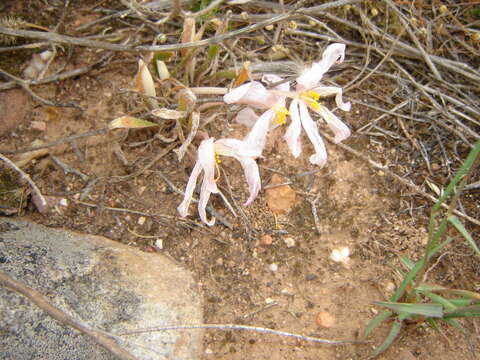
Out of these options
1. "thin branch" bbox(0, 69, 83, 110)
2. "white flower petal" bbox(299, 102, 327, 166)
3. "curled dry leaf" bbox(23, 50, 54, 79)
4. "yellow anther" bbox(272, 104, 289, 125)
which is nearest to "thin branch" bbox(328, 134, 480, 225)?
"white flower petal" bbox(299, 102, 327, 166)

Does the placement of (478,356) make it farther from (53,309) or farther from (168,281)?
(53,309)

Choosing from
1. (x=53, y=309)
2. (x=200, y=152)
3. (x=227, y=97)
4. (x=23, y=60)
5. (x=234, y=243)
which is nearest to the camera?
(x=53, y=309)

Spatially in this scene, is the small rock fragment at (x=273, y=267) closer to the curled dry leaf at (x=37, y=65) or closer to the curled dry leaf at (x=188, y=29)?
the curled dry leaf at (x=188, y=29)

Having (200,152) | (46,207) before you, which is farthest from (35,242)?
(200,152)

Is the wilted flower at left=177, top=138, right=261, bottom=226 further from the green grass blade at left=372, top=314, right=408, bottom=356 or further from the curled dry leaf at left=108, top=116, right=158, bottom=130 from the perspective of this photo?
the green grass blade at left=372, top=314, right=408, bottom=356

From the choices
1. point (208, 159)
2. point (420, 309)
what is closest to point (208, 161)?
point (208, 159)
